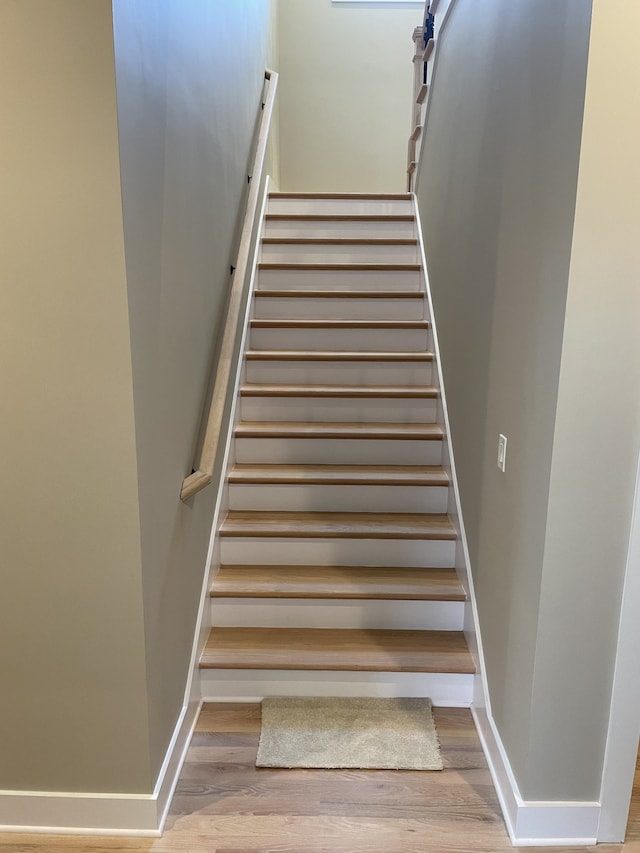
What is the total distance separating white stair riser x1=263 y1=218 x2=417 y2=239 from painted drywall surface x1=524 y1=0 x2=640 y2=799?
2.66 meters

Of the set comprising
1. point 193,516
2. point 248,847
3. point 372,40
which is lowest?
point 248,847

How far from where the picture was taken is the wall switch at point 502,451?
69.7 inches

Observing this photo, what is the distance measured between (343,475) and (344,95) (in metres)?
4.03

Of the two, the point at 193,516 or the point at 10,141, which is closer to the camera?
the point at 10,141

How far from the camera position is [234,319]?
7.41 ft

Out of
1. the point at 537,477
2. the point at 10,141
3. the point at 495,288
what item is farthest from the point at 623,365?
the point at 10,141

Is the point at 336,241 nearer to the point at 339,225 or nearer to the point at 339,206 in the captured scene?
the point at 339,225

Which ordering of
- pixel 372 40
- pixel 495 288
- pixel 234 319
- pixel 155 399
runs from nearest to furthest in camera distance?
pixel 155 399 < pixel 495 288 < pixel 234 319 < pixel 372 40

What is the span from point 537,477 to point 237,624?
4.53 feet

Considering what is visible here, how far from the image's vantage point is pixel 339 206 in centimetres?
412

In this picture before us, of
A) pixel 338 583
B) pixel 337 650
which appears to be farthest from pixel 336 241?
pixel 337 650

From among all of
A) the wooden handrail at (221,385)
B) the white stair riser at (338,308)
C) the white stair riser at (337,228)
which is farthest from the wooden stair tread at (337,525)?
the white stair riser at (337,228)

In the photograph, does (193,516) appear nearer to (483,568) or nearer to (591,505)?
(483,568)

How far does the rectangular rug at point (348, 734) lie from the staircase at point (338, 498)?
0.17 ft
